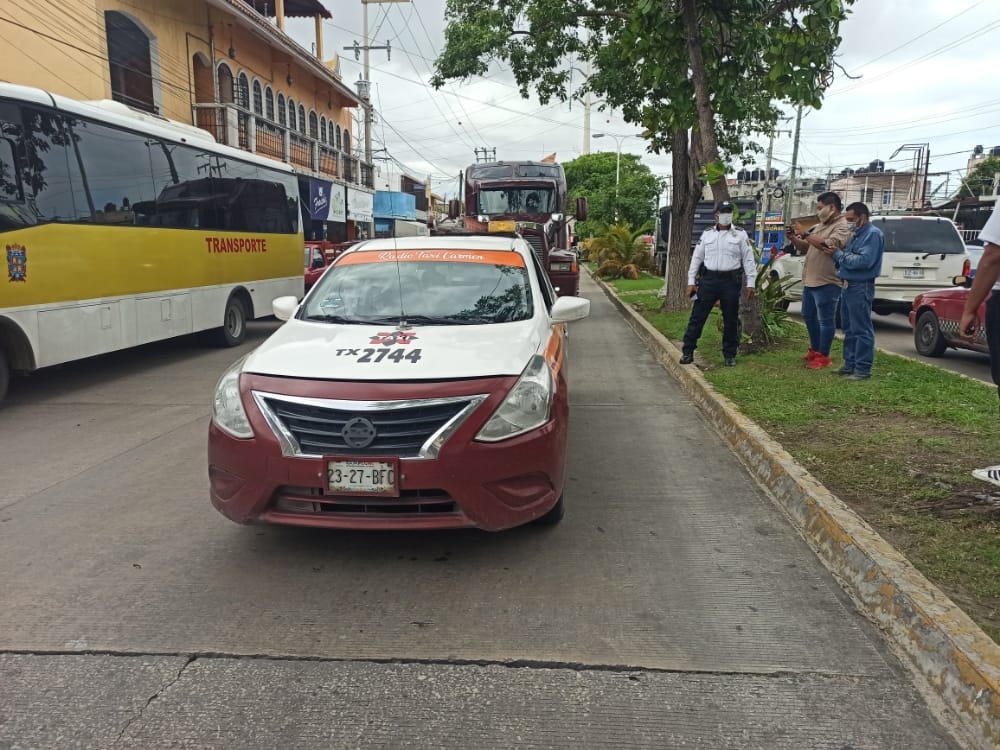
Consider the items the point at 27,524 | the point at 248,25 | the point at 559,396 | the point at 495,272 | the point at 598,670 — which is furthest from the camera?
the point at 248,25

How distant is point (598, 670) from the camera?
2.87 m

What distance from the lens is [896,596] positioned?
318cm

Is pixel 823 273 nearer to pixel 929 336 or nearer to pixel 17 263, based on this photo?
pixel 929 336

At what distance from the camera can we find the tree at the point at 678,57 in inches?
324

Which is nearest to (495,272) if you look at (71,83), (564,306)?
(564,306)

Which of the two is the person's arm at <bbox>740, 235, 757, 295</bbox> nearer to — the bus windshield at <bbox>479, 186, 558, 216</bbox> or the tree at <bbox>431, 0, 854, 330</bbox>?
the tree at <bbox>431, 0, 854, 330</bbox>

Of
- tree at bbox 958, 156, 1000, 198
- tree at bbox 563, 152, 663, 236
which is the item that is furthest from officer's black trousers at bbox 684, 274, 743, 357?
tree at bbox 958, 156, 1000, 198

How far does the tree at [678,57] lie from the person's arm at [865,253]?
192 cm

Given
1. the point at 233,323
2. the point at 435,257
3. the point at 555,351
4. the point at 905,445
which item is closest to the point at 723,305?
the point at 905,445

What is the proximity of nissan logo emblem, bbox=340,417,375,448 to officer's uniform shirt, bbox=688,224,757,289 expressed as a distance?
231 inches

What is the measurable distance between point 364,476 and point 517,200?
48.8ft

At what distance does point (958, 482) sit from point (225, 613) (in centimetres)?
410

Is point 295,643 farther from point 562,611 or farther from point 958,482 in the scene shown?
point 958,482

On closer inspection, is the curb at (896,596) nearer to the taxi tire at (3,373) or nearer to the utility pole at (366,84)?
the taxi tire at (3,373)
